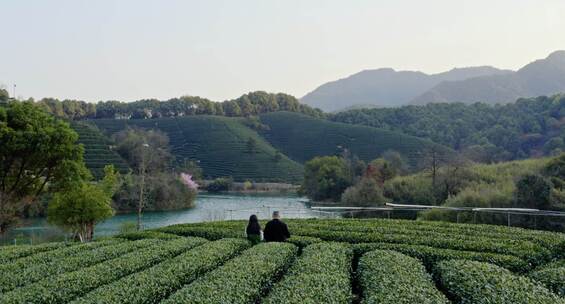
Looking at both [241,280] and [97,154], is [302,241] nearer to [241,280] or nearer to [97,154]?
[241,280]

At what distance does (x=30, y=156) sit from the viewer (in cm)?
3061

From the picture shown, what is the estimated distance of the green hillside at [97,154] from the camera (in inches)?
2997

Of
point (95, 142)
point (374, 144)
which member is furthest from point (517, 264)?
point (374, 144)

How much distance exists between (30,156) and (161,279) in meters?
24.2

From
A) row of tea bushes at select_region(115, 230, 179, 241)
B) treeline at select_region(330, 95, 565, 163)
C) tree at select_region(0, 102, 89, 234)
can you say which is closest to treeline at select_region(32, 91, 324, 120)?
treeline at select_region(330, 95, 565, 163)

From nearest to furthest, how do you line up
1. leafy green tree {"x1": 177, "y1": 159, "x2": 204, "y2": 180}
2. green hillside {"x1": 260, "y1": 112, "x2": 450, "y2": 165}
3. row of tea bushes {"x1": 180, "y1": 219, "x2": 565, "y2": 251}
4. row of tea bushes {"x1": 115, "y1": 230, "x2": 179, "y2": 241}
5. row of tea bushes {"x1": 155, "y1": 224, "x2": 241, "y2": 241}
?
row of tea bushes {"x1": 180, "y1": 219, "x2": 565, "y2": 251}, row of tea bushes {"x1": 155, "y1": 224, "x2": 241, "y2": 241}, row of tea bushes {"x1": 115, "y1": 230, "x2": 179, "y2": 241}, leafy green tree {"x1": 177, "y1": 159, "x2": 204, "y2": 180}, green hillside {"x1": 260, "y1": 112, "x2": 450, "y2": 165}

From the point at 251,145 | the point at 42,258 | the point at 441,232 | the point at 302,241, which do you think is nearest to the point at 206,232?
the point at 302,241

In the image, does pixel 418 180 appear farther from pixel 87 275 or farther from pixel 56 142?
pixel 87 275

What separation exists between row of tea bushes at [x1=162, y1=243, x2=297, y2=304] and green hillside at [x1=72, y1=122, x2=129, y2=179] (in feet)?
213

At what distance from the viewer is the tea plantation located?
9391mm

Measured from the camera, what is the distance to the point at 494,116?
334ft

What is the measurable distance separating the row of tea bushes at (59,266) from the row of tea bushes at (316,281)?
6603 mm

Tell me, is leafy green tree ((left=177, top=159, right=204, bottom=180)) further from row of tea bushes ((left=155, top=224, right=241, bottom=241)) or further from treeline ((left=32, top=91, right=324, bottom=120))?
Result: row of tea bushes ((left=155, top=224, right=241, bottom=241))

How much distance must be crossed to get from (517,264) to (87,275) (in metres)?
11.6
